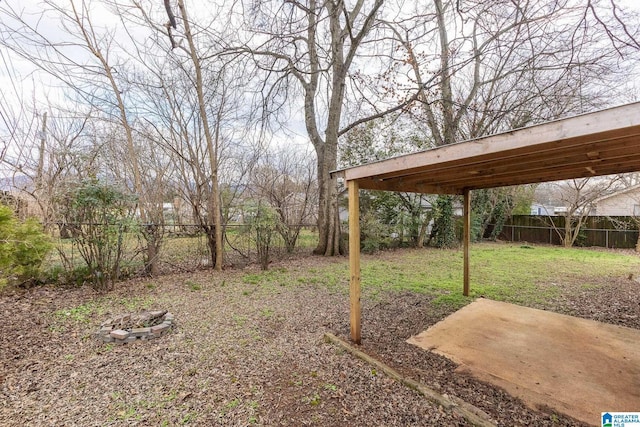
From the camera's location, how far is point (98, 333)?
298 cm

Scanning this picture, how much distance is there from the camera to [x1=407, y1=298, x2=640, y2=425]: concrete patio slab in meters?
2.06

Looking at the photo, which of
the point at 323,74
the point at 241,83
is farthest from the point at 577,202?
the point at 241,83

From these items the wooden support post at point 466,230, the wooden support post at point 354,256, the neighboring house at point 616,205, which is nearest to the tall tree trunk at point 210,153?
the wooden support post at point 354,256

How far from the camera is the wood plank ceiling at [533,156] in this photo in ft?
5.06

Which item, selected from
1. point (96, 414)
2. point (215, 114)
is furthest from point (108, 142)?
point (96, 414)

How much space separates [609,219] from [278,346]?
14.5m

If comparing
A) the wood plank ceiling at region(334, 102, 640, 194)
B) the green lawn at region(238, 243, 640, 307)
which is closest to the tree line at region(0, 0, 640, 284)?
the green lawn at region(238, 243, 640, 307)

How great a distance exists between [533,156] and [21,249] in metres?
6.60

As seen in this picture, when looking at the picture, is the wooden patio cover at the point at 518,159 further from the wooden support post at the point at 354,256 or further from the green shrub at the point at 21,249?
the green shrub at the point at 21,249

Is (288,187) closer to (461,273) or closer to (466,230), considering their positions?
(461,273)

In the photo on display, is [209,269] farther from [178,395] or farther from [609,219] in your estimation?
[609,219]

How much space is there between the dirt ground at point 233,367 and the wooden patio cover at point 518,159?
0.67 m

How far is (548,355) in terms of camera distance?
8.72 feet

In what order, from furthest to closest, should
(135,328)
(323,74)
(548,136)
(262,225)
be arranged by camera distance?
(323,74) → (262,225) → (135,328) → (548,136)
